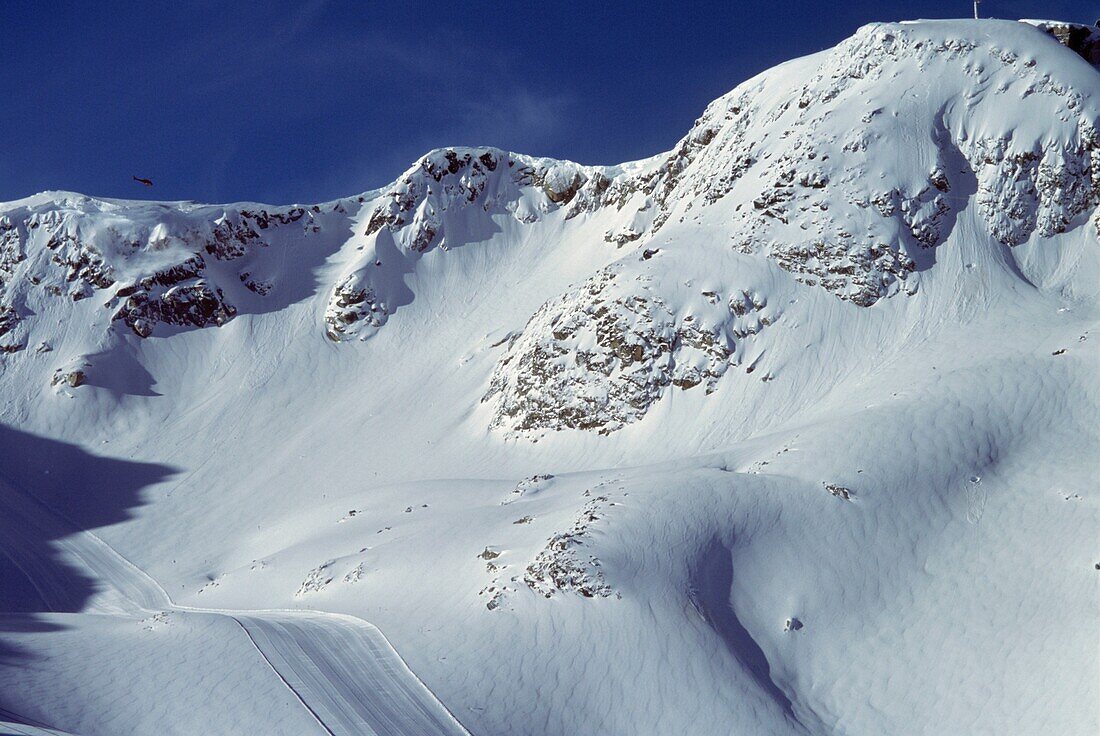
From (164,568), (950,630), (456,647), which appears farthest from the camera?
(164,568)

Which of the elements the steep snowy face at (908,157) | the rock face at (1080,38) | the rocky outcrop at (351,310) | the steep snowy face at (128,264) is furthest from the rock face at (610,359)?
the steep snowy face at (128,264)

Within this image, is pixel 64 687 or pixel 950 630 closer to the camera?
pixel 64 687

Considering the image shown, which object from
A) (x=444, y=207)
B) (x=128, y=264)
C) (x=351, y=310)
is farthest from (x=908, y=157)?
(x=128, y=264)

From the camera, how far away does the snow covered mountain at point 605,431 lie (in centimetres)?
2166

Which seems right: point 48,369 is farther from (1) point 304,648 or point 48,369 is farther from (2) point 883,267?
(2) point 883,267

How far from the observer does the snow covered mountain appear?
71.1 ft

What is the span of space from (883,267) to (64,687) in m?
37.8

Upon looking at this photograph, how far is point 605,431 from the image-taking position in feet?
139

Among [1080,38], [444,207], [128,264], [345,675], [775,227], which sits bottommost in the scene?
[345,675]

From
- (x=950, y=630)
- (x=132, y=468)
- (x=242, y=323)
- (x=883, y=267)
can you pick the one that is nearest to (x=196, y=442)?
(x=132, y=468)

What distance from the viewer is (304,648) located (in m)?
22.6

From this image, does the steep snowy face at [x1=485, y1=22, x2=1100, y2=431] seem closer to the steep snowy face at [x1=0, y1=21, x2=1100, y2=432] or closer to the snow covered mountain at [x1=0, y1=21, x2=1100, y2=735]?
the steep snowy face at [x1=0, y1=21, x2=1100, y2=432]

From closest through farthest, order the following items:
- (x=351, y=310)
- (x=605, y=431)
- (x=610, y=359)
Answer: (x=605, y=431) → (x=610, y=359) → (x=351, y=310)

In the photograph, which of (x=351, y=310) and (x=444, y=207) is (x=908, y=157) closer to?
(x=351, y=310)
